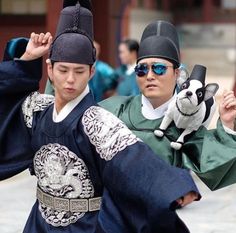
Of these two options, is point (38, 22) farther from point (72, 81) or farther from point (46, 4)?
point (72, 81)

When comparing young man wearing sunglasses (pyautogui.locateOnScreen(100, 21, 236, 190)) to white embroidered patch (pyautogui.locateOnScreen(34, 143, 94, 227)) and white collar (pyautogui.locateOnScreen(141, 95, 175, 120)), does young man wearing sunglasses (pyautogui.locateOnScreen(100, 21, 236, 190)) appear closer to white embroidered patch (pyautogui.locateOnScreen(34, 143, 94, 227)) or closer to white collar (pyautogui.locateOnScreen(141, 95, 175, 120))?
white collar (pyautogui.locateOnScreen(141, 95, 175, 120))

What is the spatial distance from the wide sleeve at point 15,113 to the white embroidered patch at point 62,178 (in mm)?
223

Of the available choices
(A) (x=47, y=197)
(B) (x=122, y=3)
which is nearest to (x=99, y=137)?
(A) (x=47, y=197)

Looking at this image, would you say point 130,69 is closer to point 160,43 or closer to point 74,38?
point 160,43

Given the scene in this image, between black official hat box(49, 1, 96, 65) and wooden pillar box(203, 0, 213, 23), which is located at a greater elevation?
black official hat box(49, 1, 96, 65)

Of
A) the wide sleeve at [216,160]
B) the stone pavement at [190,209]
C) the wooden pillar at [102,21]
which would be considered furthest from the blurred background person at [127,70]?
the wide sleeve at [216,160]

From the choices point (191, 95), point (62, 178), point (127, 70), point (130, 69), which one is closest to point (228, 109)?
point (191, 95)

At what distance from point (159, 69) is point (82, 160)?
2.19ft

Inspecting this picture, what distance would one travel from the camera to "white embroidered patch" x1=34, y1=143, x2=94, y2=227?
3639mm

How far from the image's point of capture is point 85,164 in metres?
3.63

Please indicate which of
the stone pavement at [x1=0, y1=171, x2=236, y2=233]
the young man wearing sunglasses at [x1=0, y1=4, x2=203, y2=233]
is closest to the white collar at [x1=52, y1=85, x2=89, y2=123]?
the young man wearing sunglasses at [x1=0, y1=4, x2=203, y2=233]

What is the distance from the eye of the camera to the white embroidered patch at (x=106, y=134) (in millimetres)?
3520

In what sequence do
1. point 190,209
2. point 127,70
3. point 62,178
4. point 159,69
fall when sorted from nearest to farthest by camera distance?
point 62,178 → point 159,69 → point 190,209 → point 127,70

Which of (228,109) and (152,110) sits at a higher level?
(228,109)
